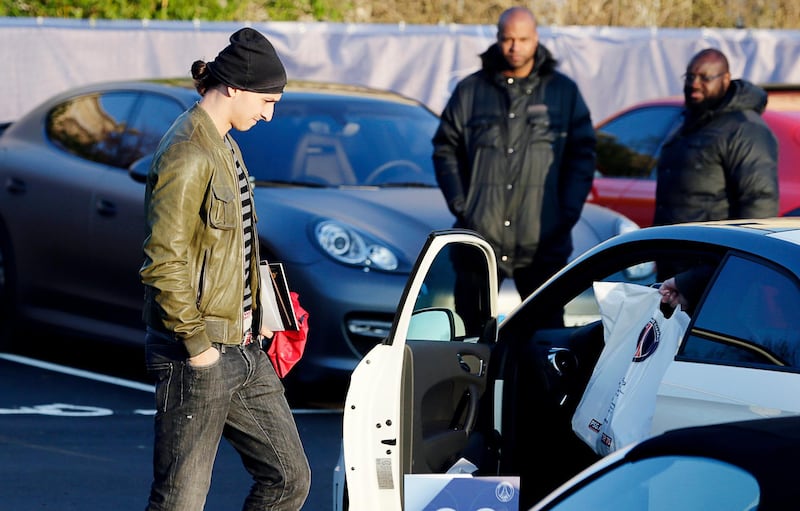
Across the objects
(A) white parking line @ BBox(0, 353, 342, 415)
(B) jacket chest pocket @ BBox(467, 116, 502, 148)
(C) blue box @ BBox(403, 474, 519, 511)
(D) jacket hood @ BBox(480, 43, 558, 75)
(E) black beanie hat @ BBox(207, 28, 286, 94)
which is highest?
(E) black beanie hat @ BBox(207, 28, 286, 94)

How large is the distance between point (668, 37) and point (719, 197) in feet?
24.9

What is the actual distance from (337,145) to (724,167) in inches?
90.7

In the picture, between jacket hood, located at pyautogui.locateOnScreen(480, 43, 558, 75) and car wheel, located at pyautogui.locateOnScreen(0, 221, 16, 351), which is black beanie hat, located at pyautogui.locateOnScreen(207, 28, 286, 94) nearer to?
jacket hood, located at pyautogui.locateOnScreen(480, 43, 558, 75)

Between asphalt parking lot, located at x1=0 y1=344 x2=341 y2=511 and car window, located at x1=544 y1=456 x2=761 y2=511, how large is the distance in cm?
277

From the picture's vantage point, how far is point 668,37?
13852mm

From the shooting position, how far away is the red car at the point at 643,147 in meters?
8.73

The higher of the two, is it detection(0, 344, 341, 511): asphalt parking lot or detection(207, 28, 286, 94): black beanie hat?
detection(207, 28, 286, 94): black beanie hat

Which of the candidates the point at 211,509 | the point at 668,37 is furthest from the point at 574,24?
the point at 211,509

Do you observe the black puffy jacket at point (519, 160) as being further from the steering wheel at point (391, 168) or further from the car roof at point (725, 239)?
the car roof at point (725, 239)

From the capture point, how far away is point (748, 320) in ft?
12.6

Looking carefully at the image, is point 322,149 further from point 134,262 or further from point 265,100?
point 265,100

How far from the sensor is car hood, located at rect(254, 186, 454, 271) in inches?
276

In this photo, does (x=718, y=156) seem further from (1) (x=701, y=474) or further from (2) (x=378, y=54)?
(2) (x=378, y=54)

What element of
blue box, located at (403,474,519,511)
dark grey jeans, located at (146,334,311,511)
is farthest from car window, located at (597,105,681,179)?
dark grey jeans, located at (146,334,311,511)
